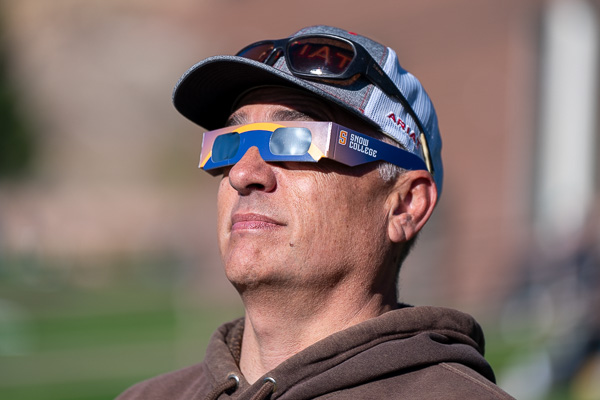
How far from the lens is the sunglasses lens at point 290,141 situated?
2.60 meters

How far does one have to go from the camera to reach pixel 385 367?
235cm

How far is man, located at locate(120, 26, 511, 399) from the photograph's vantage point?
7.90 feet

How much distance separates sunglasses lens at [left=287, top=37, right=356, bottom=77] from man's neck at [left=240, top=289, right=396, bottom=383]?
700 millimetres

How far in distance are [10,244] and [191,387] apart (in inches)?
1019

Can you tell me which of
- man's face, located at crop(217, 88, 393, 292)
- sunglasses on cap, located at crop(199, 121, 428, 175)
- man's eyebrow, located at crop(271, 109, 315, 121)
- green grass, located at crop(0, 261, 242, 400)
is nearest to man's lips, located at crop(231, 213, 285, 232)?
man's face, located at crop(217, 88, 393, 292)

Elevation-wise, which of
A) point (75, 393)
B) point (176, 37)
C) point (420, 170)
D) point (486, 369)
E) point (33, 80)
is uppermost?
point (176, 37)

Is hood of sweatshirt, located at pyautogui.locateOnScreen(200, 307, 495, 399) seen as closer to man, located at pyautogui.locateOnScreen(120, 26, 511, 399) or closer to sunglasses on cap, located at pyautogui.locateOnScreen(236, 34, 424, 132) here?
man, located at pyautogui.locateOnScreen(120, 26, 511, 399)

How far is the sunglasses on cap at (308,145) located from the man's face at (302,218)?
5cm

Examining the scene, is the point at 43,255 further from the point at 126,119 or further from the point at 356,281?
the point at 356,281

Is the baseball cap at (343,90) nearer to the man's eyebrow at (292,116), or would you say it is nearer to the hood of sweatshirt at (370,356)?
the man's eyebrow at (292,116)

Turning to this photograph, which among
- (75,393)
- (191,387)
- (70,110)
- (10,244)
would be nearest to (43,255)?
(10,244)

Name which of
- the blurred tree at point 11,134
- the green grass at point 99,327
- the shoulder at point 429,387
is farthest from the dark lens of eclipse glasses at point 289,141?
the blurred tree at point 11,134

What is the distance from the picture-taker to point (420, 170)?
110 inches

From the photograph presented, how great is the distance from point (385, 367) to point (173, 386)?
894mm
